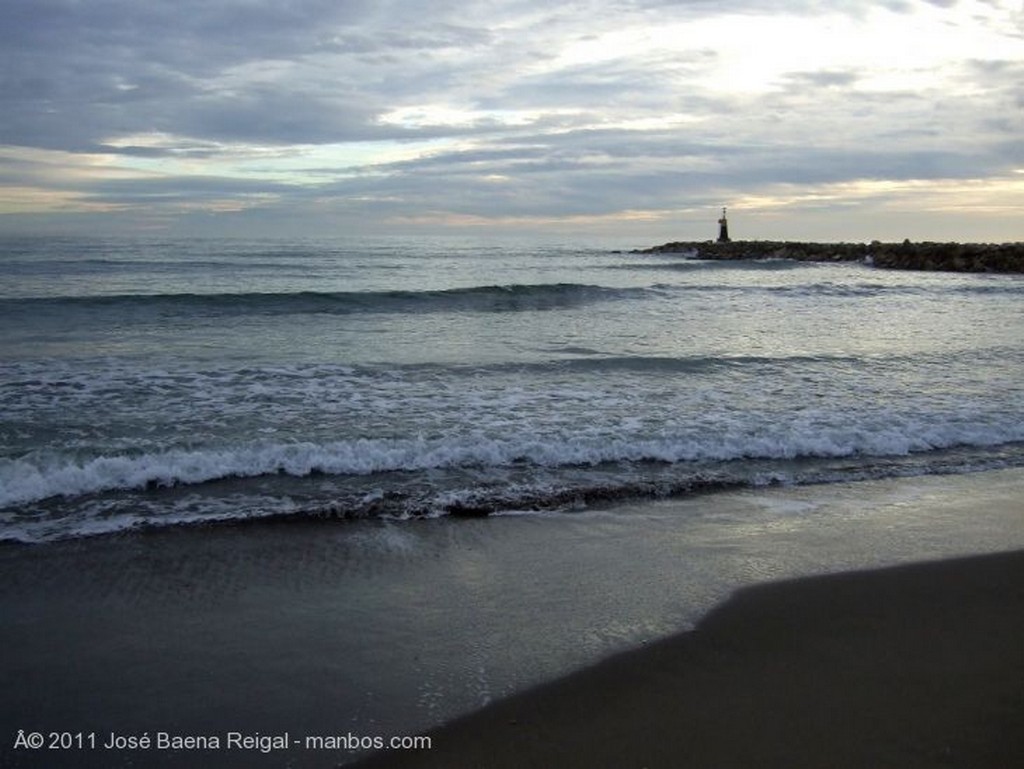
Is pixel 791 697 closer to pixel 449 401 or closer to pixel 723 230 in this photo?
pixel 449 401

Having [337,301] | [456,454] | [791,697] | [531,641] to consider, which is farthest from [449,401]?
[337,301]

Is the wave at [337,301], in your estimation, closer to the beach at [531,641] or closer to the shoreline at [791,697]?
the beach at [531,641]

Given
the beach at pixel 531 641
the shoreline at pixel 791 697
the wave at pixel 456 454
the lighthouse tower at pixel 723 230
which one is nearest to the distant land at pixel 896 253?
the lighthouse tower at pixel 723 230

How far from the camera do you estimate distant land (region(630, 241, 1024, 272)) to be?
125ft

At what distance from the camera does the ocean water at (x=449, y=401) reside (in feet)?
23.0

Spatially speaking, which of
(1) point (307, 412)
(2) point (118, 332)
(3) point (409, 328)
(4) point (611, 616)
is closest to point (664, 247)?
(3) point (409, 328)

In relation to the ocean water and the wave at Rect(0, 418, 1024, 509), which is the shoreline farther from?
the wave at Rect(0, 418, 1024, 509)

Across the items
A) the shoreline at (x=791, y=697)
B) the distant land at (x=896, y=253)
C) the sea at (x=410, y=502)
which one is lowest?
the shoreline at (x=791, y=697)

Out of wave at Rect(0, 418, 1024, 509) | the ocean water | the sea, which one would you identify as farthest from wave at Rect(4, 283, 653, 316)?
wave at Rect(0, 418, 1024, 509)

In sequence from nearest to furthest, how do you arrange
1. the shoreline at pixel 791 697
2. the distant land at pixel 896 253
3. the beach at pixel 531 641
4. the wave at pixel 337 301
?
the shoreline at pixel 791 697 < the beach at pixel 531 641 < the wave at pixel 337 301 < the distant land at pixel 896 253

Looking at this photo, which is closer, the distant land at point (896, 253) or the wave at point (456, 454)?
the wave at point (456, 454)

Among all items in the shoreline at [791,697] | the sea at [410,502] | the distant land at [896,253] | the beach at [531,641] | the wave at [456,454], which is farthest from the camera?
the distant land at [896,253]

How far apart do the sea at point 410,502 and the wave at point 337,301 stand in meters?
2.81

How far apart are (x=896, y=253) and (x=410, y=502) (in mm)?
42331
